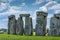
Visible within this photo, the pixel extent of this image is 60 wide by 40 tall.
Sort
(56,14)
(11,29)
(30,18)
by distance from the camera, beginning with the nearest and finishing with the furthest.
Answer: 1. (56,14)
2. (30,18)
3. (11,29)

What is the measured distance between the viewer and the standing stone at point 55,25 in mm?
33469

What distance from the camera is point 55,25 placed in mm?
33531

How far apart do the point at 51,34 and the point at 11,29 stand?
25.8ft

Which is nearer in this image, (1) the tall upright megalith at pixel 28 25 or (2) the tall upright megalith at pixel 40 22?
(2) the tall upright megalith at pixel 40 22

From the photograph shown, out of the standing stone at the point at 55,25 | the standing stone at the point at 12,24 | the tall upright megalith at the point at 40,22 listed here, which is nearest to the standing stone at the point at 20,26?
the standing stone at the point at 12,24

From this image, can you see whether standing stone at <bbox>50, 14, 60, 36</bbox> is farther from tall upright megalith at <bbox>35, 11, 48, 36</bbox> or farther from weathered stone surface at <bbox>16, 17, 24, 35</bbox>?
weathered stone surface at <bbox>16, 17, 24, 35</bbox>

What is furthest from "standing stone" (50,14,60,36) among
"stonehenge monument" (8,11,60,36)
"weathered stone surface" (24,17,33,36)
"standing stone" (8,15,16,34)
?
"standing stone" (8,15,16,34)

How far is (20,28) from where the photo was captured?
36.9 meters

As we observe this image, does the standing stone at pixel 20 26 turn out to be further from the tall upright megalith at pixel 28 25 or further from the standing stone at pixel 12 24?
the standing stone at pixel 12 24

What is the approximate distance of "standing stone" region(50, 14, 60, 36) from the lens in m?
33.5

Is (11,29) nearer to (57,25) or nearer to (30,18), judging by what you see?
(30,18)

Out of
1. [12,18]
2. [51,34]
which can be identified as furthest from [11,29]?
[51,34]

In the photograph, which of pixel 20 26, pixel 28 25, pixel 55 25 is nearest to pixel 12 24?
pixel 20 26

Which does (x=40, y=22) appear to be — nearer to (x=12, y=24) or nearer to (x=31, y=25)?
(x=31, y=25)
